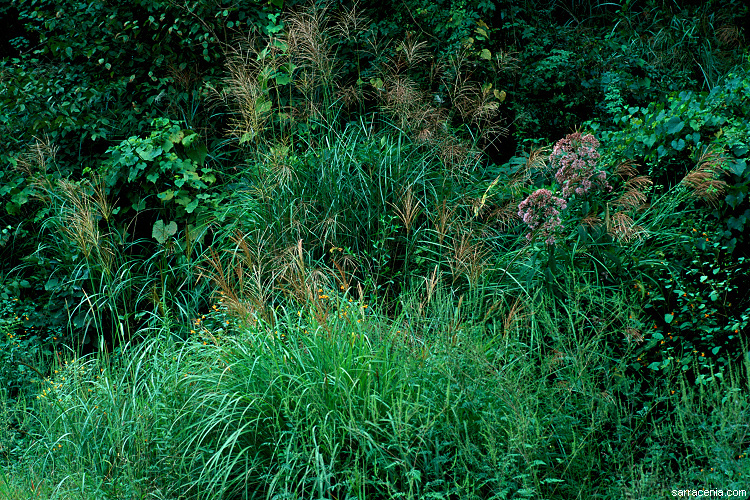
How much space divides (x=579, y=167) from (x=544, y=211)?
417 mm

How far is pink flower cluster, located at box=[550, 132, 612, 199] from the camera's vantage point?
207 inches

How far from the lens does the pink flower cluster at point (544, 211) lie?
16.8 ft

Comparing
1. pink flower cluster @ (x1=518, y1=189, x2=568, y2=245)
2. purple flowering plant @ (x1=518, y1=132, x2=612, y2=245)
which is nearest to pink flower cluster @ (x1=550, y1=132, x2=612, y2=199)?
purple flowering plant @ (x1=518, y1=132, x2=612, y2=245)

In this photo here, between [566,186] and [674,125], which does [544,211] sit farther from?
[674,125]

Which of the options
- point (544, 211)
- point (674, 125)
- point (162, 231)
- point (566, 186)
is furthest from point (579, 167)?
point (162, 231)

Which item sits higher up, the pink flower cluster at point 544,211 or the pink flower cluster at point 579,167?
the pink flower cluster at point 579,167

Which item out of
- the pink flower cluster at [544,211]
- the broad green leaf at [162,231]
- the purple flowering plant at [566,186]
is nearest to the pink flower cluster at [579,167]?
the purple flowering plant at [566,186]

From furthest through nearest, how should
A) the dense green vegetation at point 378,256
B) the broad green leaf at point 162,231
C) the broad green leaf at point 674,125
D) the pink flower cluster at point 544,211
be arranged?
the broad green leaf at point 162,231 < the broad green leaf at point 674,125 < the pink flower cluster at point 544,211 < the dense green vegetation at point 378,256

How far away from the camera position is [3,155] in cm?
751

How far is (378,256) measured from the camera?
589 cm

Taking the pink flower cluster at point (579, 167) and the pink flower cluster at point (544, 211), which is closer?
the pink flower cluster at point (544, 211)

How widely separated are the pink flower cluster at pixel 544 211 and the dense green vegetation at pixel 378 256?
0.08 feet

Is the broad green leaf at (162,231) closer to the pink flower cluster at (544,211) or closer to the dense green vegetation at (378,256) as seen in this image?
the dense green vegetation at (378,256)

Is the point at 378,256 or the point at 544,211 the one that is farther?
the point at 378,256
